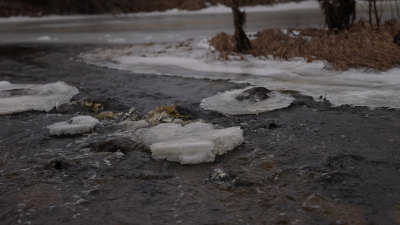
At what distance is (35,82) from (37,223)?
5.94m

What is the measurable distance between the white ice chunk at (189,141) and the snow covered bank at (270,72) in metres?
2.20

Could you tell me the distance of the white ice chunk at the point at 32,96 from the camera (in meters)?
6.08

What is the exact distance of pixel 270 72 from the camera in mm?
8203

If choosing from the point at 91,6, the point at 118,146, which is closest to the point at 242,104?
the point at 118,146

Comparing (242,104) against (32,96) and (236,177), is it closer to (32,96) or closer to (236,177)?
(236,177)

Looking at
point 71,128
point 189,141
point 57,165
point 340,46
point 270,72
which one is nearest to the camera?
point 57,165

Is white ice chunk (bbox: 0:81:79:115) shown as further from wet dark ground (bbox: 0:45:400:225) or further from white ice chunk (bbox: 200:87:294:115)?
white ice chunk (bbox: 200:87:294:115)

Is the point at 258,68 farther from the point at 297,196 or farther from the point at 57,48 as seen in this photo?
the point at 57,48

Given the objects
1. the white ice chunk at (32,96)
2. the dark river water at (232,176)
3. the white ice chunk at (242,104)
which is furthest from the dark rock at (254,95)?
the white ice chunk at (32,96)

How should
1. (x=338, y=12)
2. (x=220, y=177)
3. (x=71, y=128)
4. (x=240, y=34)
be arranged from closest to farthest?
(x=220, y=177)
(x=71, y=128)
(x=240, y=34)
(x=338, y=12)

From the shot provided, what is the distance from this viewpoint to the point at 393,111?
16.7 feet

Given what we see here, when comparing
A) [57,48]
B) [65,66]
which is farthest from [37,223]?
[57,48]

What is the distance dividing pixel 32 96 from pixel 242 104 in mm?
3522

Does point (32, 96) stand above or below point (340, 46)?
below
